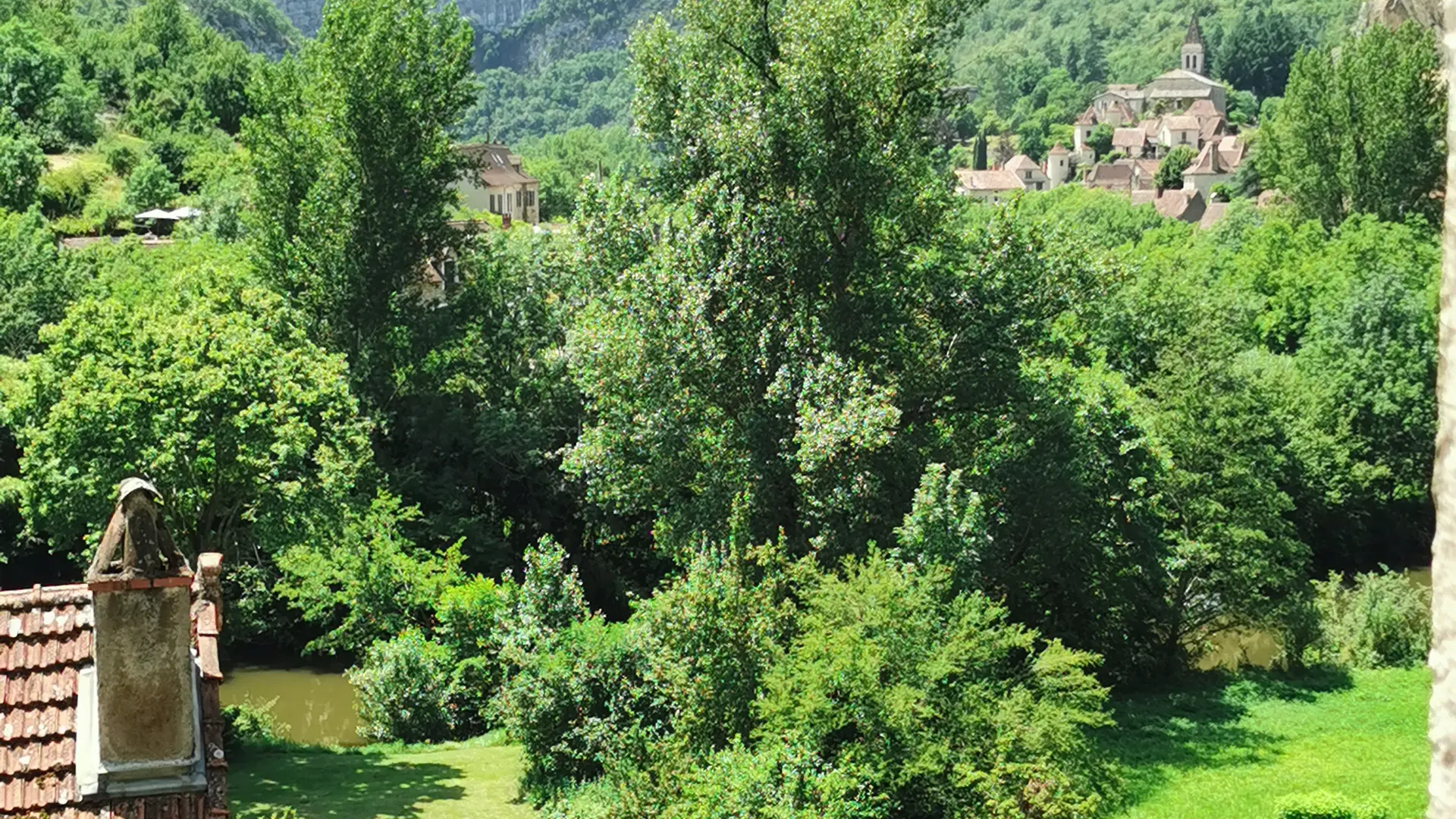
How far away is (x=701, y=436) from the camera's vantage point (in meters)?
24.4

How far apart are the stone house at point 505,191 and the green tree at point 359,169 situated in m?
58.0

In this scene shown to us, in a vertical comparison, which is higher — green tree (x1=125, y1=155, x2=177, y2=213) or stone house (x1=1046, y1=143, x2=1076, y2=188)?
stone house (x1=1046, y1=143, x2=1076, y2=188)

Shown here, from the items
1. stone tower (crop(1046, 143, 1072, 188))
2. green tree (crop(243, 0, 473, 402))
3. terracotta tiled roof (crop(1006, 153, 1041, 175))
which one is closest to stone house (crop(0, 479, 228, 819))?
green tree (crop(243, 0, 473, 402))

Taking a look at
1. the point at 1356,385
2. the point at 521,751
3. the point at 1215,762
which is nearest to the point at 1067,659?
the point at 1215,762

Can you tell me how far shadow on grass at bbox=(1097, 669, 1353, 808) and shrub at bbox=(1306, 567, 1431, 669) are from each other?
1125 mm

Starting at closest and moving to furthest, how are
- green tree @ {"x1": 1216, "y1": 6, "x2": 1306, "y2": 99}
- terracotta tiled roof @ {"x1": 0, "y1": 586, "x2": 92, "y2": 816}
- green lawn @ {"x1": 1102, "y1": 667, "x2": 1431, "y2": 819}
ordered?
terracotta tiled roof @ {"x1": 0, "y1": 586, "x2": 92, "y2": 816}
green lawn @ {"x1": 1102, "y1": 667, "x2": 1431, "y2": 819}
green tree @ {"x1": 1216, "y1": 6, "x2": 1306, "y2": 99}

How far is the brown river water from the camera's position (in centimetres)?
2866

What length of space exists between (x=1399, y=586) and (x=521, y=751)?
1857 cm

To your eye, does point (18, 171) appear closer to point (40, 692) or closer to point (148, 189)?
point (148, 189)

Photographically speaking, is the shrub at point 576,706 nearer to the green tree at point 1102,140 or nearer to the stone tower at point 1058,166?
the stone tower at point 1058,166

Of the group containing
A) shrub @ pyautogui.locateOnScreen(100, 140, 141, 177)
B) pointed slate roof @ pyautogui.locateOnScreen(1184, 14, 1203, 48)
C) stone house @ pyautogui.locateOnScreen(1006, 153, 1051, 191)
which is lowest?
shrub @ pyautogui.locateOnScreen(100, 140, 141, 177)

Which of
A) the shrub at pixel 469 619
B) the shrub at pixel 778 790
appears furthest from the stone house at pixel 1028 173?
the shrub at pixel 778 790

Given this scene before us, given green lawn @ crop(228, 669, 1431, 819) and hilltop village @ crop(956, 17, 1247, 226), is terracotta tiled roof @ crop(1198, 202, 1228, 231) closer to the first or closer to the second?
hilltop village @ crop(956, 17, 1247, 226)

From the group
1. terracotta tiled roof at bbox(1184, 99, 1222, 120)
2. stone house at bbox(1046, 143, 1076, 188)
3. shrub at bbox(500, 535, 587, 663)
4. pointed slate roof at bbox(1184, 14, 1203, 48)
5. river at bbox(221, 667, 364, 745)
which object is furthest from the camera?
pointed slate roof at bbox(1184, 14, 1203, 48)
